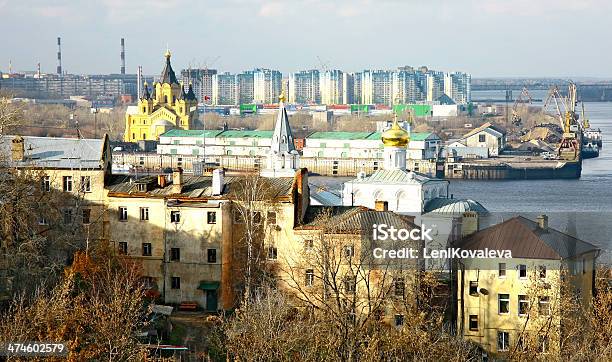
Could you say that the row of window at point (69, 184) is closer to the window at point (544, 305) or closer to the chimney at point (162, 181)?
the chimney at point (162, 181)

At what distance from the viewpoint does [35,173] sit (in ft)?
60.6

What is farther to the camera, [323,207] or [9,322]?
[323,207]

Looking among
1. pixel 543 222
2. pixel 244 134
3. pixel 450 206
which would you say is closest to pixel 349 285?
pixel 543 222

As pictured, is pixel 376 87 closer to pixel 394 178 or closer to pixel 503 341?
pixel 394 178

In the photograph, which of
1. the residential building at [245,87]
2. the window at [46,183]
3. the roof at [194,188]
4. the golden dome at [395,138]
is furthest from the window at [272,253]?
the residential building at [245,87]

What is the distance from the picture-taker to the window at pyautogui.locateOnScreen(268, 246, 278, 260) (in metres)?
18.0

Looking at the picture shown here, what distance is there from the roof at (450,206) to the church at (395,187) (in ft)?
0.48

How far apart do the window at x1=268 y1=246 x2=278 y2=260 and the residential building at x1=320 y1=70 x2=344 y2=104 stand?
353 ft

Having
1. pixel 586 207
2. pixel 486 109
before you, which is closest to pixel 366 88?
pixel 486 109

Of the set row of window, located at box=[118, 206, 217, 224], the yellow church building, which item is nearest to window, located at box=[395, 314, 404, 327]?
row of window, located at box=[118, 206, 217, 224]

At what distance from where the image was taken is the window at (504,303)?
16.5m

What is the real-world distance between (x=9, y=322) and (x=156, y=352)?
2.17 metres

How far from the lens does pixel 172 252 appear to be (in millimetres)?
18344

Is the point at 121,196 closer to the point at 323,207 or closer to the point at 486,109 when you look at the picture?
the point at 323,207
